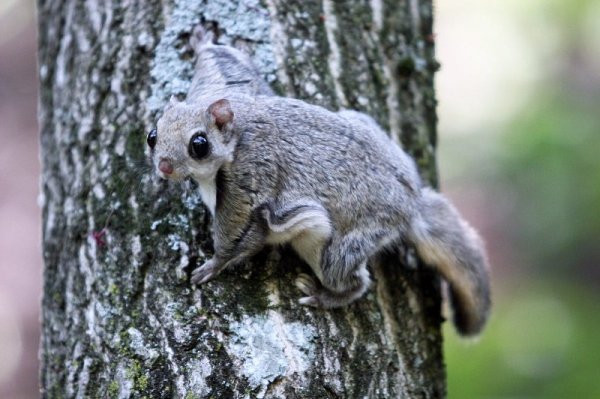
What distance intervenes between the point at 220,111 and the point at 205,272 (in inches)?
26.4

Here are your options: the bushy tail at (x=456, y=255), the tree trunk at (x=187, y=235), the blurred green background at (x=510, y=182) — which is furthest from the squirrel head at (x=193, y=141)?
the blurred green background at (x=510, y=182)

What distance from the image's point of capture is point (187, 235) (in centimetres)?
329

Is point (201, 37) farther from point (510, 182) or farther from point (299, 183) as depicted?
point (510, 182)

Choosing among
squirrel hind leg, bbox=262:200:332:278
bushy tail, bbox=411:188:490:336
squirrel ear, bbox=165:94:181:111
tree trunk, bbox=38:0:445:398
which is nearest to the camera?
tree trunk, bbox=38:0:445:398

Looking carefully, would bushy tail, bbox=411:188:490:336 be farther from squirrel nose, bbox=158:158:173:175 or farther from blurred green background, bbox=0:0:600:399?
blurred green background, bbox=0:0:600:399

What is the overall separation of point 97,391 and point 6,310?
5226mm

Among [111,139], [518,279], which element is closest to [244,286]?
[111,139]

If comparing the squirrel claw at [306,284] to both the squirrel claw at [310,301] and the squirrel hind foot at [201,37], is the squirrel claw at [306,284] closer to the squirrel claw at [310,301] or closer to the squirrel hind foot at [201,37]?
the squirrel claw at [310,301]

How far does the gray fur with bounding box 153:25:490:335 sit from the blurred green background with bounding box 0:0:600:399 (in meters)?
3.04

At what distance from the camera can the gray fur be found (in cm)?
315

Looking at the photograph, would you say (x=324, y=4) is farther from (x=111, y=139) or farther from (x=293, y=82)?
(x=111, y=139)

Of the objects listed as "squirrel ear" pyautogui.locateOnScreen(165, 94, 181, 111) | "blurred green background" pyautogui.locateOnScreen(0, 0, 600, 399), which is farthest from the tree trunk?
"blurred green background" pyautogui.locateOnScreen(0, 0, 600, 399)

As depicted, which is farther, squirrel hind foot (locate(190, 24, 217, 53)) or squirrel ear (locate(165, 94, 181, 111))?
squirrel hind foot (locate(190, 24, 217, 53))

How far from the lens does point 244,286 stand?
3.17 metres
